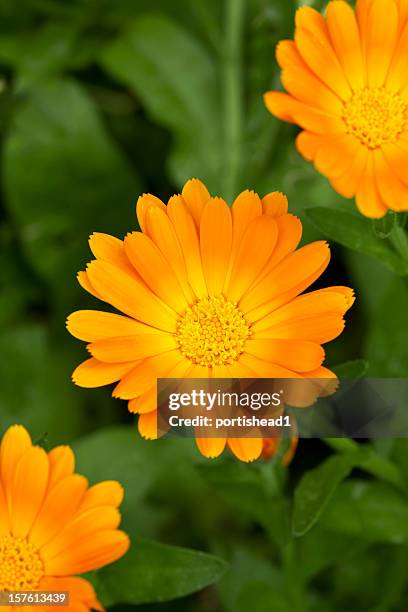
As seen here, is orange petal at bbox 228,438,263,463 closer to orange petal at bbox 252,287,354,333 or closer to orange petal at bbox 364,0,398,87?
orange petal at bbox 252,287,354,333

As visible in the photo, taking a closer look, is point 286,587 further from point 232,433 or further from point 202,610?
point 232,433

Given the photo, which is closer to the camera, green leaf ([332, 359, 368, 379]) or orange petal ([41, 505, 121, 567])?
orange petal ([41, 505, 121, 567])

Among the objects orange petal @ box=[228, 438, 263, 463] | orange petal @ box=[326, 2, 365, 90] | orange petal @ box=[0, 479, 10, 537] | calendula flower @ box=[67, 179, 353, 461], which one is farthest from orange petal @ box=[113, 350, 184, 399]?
orange petal @ box=[326, 2, 365, 90]

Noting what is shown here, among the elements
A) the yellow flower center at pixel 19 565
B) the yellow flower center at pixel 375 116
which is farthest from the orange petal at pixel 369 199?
the yellow flower center at pixel 19 565

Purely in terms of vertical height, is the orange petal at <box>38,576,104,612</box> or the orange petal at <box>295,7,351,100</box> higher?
the orange petal at <box>295,7,351,100</box>

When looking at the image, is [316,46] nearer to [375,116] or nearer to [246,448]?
[375,116]

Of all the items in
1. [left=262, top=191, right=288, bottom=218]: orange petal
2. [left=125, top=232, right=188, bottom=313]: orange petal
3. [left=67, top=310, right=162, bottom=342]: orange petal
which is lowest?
[left=67, top=310, right=162, bottom=342]: orange petal

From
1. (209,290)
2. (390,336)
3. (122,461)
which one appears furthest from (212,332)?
(390,336)
